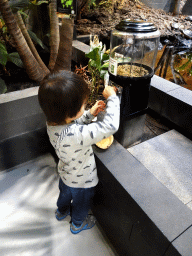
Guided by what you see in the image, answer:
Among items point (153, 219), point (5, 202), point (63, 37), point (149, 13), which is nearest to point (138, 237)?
point (153, 219)

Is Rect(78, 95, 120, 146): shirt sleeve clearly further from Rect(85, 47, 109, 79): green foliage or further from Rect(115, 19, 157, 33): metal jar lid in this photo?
Rect(85, 47, 109, 79): green foliage

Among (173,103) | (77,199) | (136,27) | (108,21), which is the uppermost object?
(136,27)

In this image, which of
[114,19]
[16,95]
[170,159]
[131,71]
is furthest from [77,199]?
[114,19]

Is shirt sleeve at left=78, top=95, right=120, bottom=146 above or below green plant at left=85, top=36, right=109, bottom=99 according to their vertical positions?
below

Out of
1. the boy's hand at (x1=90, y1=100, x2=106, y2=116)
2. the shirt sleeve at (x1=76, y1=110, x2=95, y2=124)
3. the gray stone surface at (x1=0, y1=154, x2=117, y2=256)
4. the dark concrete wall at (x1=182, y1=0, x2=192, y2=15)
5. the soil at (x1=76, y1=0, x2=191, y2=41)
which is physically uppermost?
the dark concrete wall at (x1=182, y1=0, x2=192, y2=15)

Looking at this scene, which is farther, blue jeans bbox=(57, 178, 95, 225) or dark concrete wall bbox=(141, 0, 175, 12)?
dark concrete wall bbox=(141, 0, 175, 12)

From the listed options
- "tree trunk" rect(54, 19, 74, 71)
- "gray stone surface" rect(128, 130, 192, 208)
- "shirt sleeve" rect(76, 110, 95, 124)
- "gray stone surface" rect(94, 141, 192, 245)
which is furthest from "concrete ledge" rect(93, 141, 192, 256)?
"tree trunk" rect(54, 19, 74, 71)

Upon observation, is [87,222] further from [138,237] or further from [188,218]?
[188,218]

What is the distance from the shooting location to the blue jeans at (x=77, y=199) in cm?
129

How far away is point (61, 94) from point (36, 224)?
1215mm

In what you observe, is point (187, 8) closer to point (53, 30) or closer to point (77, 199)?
point (53, 30)

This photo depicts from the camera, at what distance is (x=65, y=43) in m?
2.01

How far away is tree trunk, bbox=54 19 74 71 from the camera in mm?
1912

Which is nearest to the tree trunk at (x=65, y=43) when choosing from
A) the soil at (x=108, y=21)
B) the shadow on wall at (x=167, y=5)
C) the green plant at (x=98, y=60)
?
the green plant at (x=98, y=60)
